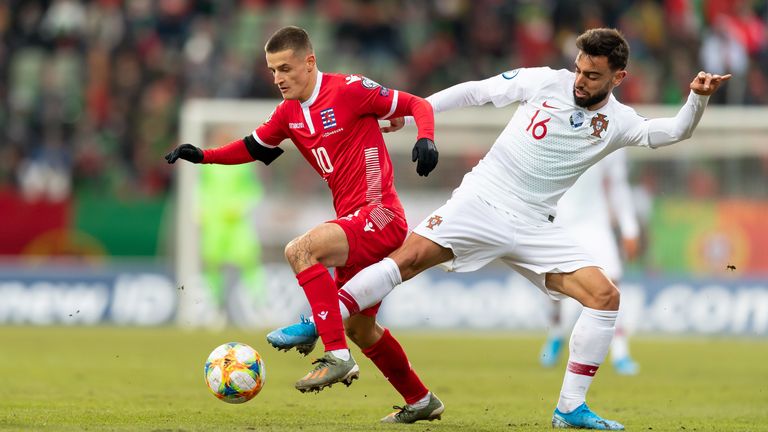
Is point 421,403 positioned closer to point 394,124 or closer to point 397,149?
point 394,124

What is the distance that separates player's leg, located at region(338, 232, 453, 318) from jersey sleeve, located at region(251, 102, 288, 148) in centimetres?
106

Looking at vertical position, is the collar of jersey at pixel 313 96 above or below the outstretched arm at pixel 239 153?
above

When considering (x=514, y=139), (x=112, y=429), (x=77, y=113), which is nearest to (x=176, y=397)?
(x=112, y=429)

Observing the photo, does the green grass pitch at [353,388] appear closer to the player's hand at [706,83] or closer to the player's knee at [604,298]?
the player's knee at [604,298]

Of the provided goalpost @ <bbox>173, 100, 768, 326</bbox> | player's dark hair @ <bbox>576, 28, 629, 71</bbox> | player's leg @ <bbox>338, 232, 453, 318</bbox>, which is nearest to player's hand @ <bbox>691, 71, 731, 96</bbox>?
player's dark hair @ <bbox>576, 28, 629, 71</bbox>

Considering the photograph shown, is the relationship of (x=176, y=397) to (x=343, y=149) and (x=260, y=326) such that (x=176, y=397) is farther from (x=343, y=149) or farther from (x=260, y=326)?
(x=260, y=326)

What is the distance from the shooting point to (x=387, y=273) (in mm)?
7520

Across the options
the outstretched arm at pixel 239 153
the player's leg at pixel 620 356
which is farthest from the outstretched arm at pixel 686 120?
the player's leg at pixel 620 356

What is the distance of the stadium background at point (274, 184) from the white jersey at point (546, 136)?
511cm

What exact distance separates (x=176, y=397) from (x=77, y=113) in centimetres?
1256

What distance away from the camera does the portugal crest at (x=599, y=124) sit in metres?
7.82

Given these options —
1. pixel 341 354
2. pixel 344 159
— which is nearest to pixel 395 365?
pixel 341 354

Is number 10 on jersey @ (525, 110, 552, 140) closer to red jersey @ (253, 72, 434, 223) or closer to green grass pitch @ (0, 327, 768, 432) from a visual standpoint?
red jersey @ (253, 72, 434, 223)

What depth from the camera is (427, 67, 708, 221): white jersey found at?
7.83 m
